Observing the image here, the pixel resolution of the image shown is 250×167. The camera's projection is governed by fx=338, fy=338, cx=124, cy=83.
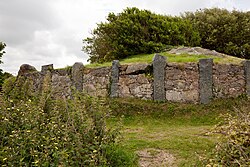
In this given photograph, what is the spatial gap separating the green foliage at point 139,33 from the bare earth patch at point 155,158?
774 cm

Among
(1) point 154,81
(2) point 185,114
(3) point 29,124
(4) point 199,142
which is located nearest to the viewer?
(3) point 29,124

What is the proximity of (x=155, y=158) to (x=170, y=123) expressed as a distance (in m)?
3.36

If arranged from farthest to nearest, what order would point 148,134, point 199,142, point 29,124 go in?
point 148,134
point 199,142
point 29,124

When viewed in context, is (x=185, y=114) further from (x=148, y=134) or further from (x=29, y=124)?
(x=29, y=124)

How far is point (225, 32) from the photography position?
18328 millimetres

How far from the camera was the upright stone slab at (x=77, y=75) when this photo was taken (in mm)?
10797

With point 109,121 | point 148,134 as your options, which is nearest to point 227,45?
point 109,121

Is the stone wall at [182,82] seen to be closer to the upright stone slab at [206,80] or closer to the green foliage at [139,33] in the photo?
the upright stone slab at [206,80]

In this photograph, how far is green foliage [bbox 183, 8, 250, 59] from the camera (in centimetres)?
1773

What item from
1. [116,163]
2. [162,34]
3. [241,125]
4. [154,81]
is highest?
[162,34]

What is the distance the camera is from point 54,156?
3.91 meters

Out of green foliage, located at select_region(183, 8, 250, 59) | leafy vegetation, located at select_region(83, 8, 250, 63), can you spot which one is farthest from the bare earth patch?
green foliage, located at select_region(183, 8, 250, 59)

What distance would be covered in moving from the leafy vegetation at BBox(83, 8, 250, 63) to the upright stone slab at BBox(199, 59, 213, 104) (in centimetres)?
377

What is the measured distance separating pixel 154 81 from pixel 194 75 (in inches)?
45.3
